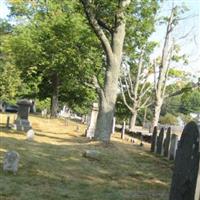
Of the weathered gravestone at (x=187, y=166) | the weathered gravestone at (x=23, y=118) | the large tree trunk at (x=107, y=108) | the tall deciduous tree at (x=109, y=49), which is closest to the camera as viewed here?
the weathered gravestone at (x=187, y=166)

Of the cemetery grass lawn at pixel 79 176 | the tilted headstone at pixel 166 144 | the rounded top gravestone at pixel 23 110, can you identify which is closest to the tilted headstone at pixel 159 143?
the tilted headstone at pixel 166 144

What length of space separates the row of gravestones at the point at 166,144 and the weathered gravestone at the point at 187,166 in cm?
936

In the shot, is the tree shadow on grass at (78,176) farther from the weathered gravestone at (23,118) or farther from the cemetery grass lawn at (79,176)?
the weathered gravestone at (23,118)

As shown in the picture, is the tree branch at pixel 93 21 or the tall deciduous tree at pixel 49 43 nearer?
the tree branch at pixel 93 21

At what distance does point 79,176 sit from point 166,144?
7.80 metres

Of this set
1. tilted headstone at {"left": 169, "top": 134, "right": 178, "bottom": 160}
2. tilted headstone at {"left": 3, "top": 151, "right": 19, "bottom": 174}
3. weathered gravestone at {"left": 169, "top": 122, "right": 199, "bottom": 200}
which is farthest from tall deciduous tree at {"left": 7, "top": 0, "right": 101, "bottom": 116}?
weathered gravestone at {"left": 169, "top": 122, "right": 199, "bottom": 200}

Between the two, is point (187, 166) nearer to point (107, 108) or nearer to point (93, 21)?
point (107, 108)

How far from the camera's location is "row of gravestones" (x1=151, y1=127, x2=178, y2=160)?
17.1 m

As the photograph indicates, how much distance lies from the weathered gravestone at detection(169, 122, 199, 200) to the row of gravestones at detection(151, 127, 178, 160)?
9358mm

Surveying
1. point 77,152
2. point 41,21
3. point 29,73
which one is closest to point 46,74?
point 29,73

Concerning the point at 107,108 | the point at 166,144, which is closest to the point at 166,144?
the point at 166,144

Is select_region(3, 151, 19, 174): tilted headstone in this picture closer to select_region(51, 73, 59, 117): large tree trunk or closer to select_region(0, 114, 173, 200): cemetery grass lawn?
select_region(0, 114, 173, 200): cemetery grass lawn

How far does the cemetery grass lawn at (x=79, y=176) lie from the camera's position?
8.88m

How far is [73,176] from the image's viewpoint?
35.4ft
